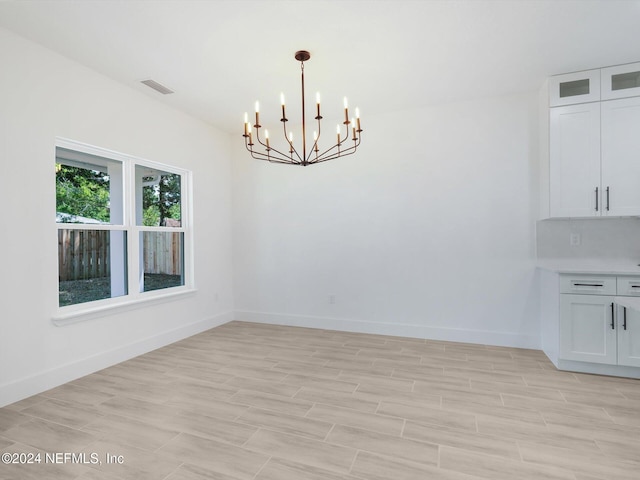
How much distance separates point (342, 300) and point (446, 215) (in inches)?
68.7

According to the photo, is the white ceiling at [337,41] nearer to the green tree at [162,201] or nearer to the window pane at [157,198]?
the window pane at [157,198]

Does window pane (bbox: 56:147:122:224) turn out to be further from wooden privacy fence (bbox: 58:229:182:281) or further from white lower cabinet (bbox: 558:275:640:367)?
white lower cabinet (bbox: 558:275:640:367)

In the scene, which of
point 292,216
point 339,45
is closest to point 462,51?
point 339,45

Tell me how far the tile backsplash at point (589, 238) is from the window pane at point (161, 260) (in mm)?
4366

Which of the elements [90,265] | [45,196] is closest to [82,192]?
[45,196]

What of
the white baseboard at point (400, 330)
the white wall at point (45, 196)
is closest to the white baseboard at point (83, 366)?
the white wall at point (45, 196)

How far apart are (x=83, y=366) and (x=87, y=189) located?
1.68 m

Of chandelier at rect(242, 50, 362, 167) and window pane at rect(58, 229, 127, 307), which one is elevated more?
chandelier at rect(242, 50, 362, 167)

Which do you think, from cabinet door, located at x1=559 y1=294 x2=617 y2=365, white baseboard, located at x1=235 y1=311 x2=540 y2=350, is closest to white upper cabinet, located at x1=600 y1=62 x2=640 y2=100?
cabinet door, located at x1=559 y1=294 x2=617 y2=365

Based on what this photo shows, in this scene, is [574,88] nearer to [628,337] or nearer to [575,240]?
[575,240]

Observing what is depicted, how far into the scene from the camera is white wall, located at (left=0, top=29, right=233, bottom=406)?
266 cm

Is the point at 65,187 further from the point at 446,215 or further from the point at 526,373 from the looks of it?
the point at 526,373

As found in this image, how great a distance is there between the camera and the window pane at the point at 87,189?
314 cm

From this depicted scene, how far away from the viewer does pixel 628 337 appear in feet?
9.75
